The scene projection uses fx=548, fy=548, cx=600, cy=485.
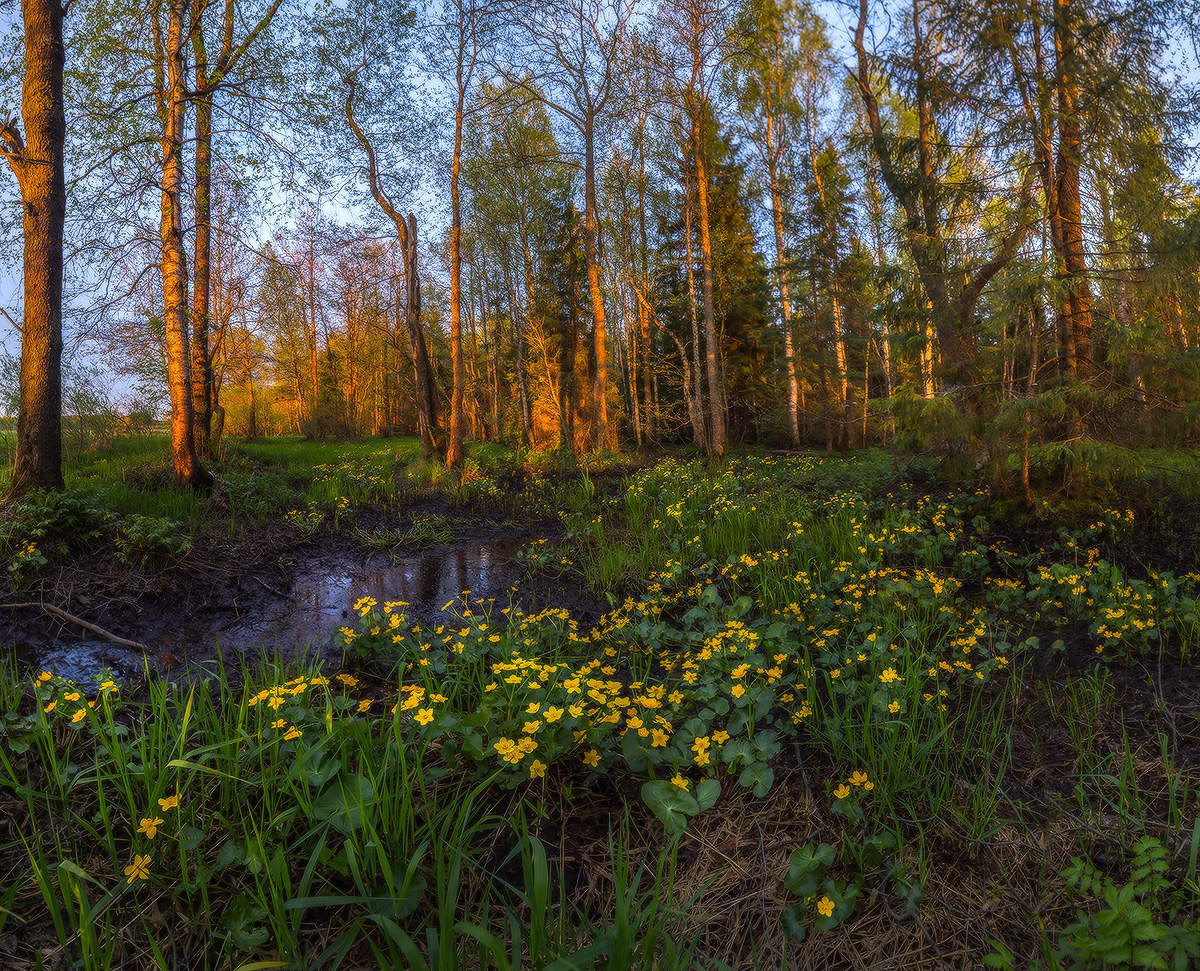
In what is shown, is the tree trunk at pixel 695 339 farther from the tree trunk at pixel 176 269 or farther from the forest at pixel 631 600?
the tree trunk at pixel 176 269

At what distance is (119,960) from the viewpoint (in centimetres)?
137

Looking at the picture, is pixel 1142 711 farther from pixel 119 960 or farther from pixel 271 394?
pixel 271 394

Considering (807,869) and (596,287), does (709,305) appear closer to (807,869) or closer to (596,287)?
(596,287)

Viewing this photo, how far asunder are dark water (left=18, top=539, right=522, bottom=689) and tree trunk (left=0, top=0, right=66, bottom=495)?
99.0 inches

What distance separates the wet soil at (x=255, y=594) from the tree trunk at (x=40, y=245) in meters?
1.37

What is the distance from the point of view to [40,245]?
517 centimetres

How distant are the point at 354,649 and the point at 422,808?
150 cm

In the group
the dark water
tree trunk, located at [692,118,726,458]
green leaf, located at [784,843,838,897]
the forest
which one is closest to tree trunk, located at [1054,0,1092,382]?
the forest

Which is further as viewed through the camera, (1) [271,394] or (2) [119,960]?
(1) [271,394]

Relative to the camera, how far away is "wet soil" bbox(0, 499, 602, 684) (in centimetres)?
354

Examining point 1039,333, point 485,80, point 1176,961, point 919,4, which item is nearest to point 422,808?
point 1176,961

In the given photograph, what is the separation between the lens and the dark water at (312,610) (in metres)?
3.37

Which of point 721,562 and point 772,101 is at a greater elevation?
point 772,101

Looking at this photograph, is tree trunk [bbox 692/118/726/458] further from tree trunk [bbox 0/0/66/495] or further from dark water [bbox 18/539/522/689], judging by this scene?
tree trunk [bbox 0/0/66/495]
